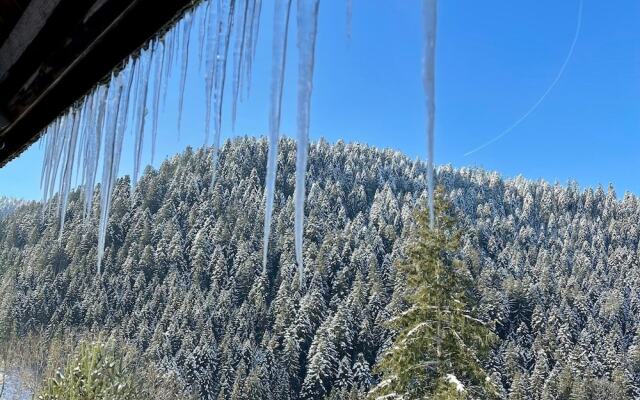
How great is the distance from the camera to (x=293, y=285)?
88812mm

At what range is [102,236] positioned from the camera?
2113 mm

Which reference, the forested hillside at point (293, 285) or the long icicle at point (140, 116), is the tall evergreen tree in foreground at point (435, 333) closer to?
the long icicle at point (140, 116)

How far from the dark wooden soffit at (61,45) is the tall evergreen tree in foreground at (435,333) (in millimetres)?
9154

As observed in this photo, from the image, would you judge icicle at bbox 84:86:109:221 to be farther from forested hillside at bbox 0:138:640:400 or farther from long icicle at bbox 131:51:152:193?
forested hillside at bbox 0:138:640:400

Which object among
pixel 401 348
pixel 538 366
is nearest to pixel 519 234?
pixel 538 366

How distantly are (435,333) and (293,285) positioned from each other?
79.4 meters

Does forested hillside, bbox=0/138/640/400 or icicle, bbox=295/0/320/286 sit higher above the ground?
forested hillside, bbox=0/138/640/400

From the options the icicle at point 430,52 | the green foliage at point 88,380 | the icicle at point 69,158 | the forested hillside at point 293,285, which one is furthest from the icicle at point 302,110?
the forested hillside at point 293,285

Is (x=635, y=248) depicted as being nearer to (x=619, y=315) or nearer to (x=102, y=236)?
(x=619, y=315)

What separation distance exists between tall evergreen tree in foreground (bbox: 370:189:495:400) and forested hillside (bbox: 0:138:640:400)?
40947 millimetres

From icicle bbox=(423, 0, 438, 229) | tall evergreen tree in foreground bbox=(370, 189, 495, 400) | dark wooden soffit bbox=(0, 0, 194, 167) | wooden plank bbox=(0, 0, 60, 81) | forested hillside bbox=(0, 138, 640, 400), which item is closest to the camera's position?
icicle bbox=(423, 0, 438, 229)

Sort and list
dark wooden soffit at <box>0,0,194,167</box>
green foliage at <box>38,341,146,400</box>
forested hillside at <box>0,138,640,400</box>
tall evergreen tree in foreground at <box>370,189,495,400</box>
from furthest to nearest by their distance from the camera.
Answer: forested hillside at <box>0,138,640,400</box>, green foliage at <box>38,341,146,400</box>, tall evergreen tree in foreground at <box>370,189,495,400</box>, dark wooden soffit at <box>0,0,194,167</box>

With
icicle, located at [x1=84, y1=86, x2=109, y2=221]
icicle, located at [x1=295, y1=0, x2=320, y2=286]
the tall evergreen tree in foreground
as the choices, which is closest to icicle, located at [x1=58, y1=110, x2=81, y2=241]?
icicle, located at [x1=84, y1=86, x2=109, y2=221]

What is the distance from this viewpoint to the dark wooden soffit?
1.06 m
